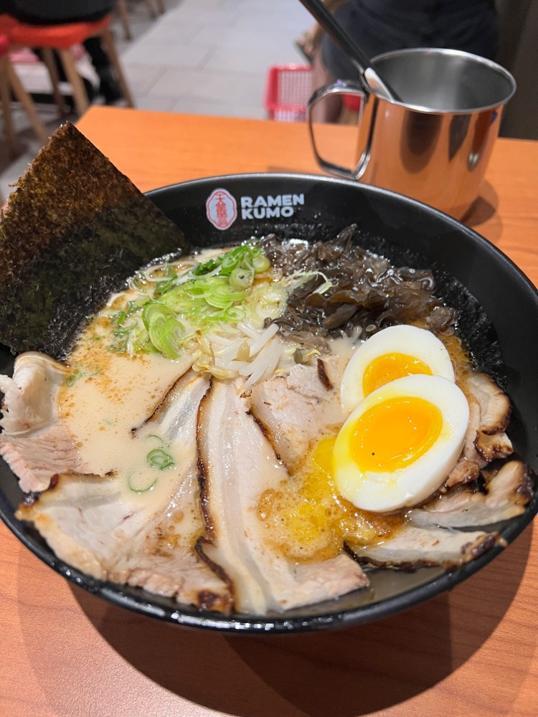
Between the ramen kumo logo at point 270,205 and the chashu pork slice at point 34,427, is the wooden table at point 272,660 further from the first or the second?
the ramen kumo logo at point 270,205

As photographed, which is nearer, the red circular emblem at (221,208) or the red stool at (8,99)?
the red circular emblem at (221,208)

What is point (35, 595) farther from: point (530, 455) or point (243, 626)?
point (530, 455)

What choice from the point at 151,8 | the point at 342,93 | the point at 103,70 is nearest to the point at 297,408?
the point at 342,93

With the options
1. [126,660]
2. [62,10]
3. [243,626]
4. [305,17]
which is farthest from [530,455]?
[305,17]

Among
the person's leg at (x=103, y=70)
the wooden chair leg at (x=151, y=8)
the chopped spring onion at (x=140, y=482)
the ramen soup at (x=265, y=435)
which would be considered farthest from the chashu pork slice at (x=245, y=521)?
the wooden chair leg at (x=151, y=8)

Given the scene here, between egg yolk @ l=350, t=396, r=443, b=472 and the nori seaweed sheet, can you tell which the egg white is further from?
the nori seaweed sheet

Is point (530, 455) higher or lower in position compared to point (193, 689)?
higher
